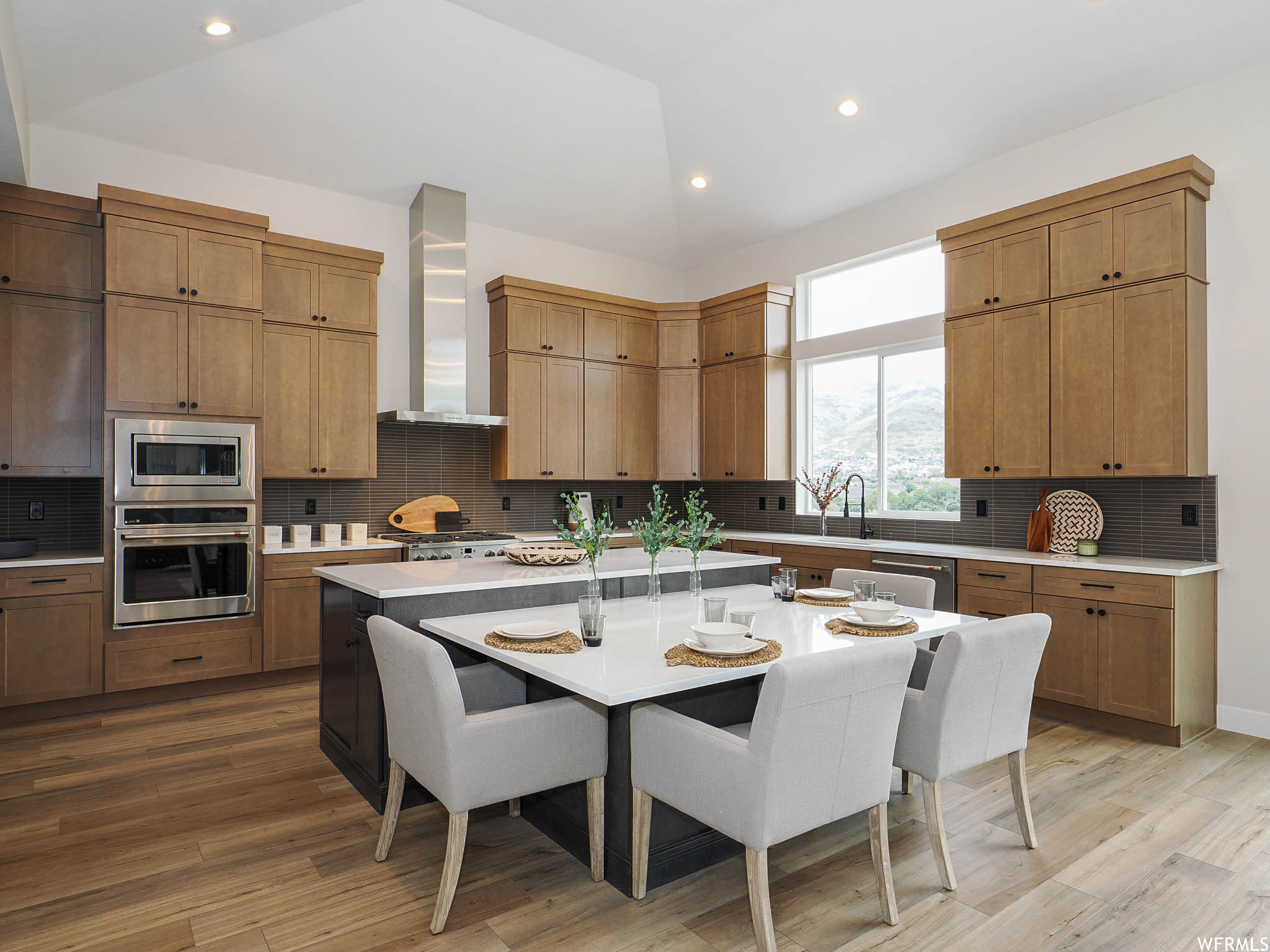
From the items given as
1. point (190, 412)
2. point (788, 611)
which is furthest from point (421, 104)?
point (788, 611)

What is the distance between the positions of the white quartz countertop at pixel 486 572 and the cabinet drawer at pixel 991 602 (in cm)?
127

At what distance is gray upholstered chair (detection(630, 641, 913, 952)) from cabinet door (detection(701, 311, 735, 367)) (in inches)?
172

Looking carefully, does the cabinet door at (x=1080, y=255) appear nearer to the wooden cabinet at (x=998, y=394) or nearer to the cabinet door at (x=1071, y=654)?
the wooden cabinet at (x=998, y=394)

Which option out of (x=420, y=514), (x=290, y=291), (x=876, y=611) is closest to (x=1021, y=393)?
(x=876, y=611)

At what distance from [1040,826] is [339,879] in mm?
2355

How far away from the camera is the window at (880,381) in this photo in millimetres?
5121

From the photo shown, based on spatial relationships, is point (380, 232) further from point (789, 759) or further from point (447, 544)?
point (789, 759)

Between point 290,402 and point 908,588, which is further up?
point 290,402

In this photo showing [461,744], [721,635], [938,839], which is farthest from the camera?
[938,839]

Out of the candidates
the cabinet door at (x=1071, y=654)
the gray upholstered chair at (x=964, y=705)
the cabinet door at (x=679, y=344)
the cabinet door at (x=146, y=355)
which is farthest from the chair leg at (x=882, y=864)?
the cabinet door at (x=679, y=344)

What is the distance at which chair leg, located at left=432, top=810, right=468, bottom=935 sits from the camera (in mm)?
2062

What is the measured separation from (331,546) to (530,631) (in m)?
2.82

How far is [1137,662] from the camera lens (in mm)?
3545

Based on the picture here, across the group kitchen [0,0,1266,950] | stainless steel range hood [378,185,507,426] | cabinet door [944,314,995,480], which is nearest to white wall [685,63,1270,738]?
kitchen [0,0,1266,950]
